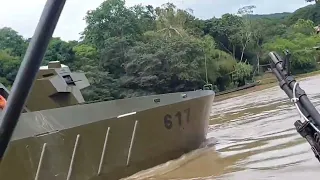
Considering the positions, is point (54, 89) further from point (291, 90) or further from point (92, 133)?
point (291, 90)

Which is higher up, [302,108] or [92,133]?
[302,108]

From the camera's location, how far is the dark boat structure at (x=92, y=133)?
4562 millimetres

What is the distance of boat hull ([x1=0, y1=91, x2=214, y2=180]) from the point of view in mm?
4508

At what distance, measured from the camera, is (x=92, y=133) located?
Result: 5223 mm

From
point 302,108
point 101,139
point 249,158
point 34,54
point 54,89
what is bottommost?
point 249,158

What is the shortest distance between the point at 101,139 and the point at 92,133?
0.18m

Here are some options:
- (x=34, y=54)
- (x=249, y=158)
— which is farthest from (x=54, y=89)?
(x=34, y=54)

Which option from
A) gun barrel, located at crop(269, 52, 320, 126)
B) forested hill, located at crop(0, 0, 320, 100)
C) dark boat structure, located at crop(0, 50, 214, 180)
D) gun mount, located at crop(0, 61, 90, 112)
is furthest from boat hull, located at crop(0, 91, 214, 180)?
forested hill, located at crop(0, 0, 320, 100)

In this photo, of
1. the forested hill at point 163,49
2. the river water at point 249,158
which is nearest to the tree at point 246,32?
the forested hill at point 163,49

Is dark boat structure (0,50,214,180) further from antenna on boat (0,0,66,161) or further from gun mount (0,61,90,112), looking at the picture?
antenna on boat (0,0,66,161)

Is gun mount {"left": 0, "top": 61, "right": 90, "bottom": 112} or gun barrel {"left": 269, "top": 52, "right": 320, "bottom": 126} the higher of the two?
gun barrel {"left": 269, "top": 52, "right": 320, "bottom": 126}

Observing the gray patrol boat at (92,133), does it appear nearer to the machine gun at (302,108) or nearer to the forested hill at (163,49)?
the machine gun at (302,108)

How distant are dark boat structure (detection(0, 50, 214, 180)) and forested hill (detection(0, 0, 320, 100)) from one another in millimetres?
9899

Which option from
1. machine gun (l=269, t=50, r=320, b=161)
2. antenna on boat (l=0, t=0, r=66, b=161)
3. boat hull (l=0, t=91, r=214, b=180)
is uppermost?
antenna on boat (l=0, t=0, r=66, b=161)
